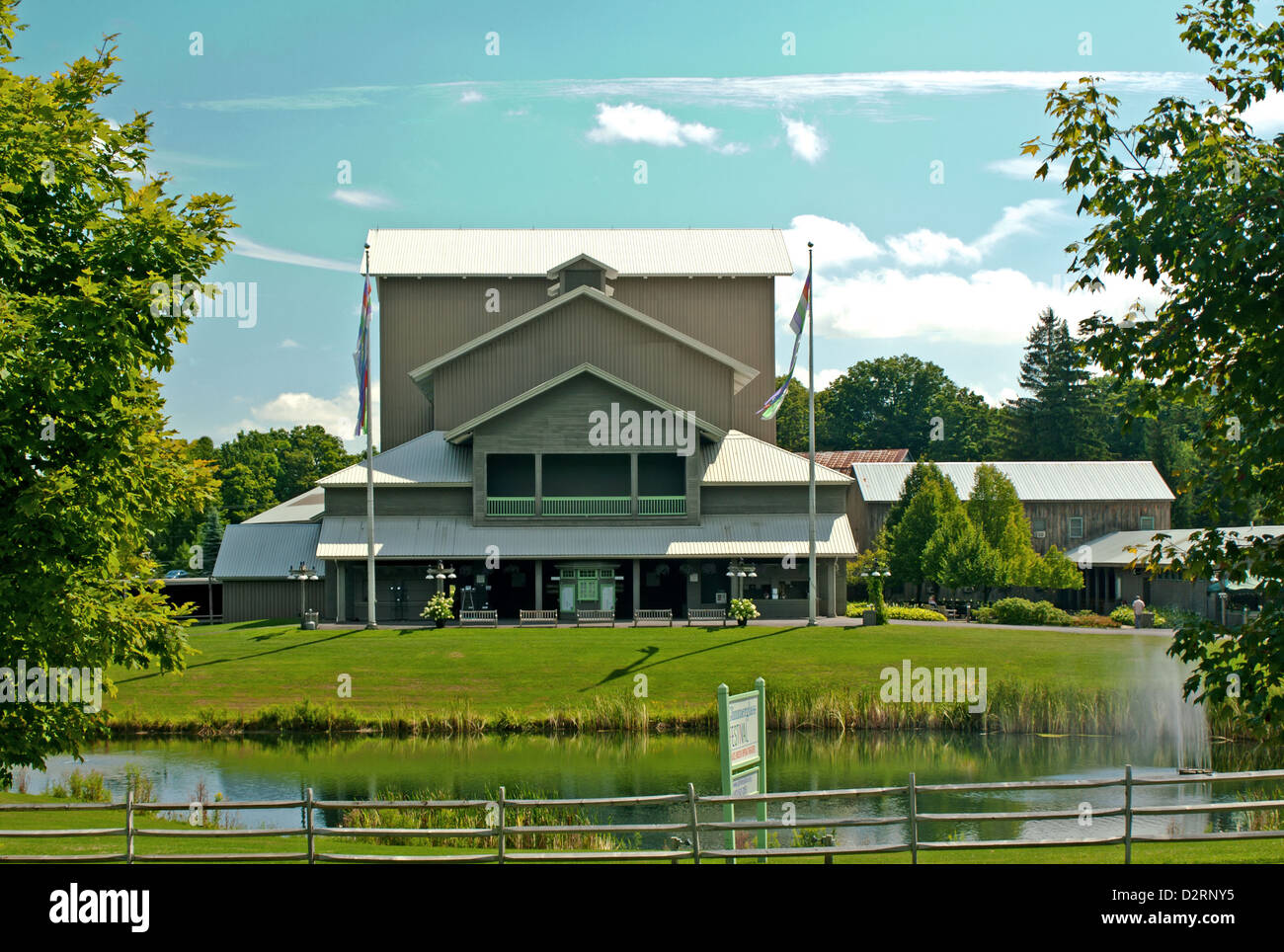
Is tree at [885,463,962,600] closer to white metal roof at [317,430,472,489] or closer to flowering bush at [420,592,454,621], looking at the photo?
white metal roof at [317,430,472,489]

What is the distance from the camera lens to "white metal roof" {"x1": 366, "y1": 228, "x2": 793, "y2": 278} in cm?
6156

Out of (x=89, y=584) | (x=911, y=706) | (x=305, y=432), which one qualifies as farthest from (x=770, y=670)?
(x=305, y=432)

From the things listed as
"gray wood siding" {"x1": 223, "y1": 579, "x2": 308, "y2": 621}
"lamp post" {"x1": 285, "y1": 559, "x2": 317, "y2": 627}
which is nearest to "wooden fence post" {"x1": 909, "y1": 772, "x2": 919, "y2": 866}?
"lamp post" {"x1": 285, "y1": 559, "x2": 317, "y2": 627}

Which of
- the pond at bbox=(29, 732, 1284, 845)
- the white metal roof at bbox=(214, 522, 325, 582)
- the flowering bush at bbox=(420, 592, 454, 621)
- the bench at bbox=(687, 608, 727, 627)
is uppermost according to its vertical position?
the white metal roof at bbox=(214, 522, 325, 582)

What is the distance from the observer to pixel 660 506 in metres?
51.7

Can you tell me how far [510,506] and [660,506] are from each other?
6581 mm

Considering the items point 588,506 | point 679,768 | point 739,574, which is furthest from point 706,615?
point 679,768

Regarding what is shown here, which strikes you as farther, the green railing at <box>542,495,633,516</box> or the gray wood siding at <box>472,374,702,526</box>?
the green railing at <box>542,495,633,516</box>

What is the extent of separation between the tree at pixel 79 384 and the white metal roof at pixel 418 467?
104 ft

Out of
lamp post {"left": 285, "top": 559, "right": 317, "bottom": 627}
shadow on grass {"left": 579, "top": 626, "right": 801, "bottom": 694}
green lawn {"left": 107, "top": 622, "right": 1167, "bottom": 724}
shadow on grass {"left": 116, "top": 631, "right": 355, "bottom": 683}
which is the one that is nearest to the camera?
green lawn {"left": 107, "top": 622, "right": 1167, "bottom": 724}

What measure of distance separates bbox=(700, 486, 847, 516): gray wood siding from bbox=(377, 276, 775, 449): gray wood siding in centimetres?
792

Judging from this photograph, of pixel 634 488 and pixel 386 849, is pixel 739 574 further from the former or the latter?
pixel 386 849

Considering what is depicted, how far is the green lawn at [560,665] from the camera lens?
35656mm

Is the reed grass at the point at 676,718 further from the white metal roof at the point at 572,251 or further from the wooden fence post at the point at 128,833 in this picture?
the white metal roof at the point at 572,251
